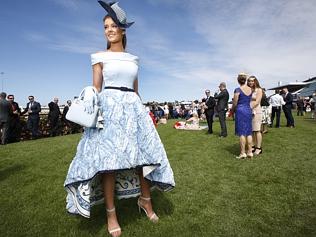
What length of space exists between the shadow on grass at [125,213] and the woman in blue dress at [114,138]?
0.36m

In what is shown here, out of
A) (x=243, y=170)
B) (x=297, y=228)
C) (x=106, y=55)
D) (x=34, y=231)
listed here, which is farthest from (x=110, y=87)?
(x=243, y=170)

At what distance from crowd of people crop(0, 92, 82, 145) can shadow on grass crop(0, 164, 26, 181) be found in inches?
237

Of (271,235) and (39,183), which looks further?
(39,183)

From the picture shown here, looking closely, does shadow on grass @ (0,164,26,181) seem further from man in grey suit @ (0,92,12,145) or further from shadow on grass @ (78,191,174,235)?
man in grey suit @ (0,92,12,145)

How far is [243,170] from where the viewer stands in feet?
20.2

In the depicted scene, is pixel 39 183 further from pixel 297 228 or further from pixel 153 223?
pixel 297 228

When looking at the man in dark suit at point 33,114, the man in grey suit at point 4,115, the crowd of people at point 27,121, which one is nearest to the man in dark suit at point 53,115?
the crowd of people at point 27,121

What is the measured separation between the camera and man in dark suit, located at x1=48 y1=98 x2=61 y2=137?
1625 centimetres

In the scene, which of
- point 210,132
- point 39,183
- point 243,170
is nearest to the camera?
point 39,183

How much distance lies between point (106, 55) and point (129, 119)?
71cm

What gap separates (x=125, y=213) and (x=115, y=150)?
126 centimetres

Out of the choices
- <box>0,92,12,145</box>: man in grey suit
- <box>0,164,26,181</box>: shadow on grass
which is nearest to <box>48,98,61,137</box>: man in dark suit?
<box>0,92,12,145</box>: man in grey suit

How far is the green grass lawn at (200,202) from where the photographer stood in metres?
3.44

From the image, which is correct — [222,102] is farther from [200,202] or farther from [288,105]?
[200,202]
